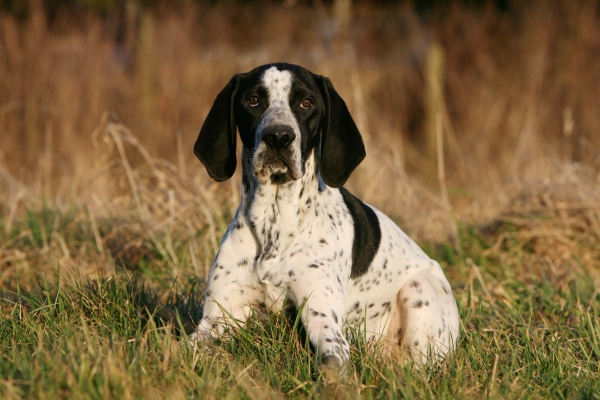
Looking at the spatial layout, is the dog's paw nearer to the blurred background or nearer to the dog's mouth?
the dog's mouth

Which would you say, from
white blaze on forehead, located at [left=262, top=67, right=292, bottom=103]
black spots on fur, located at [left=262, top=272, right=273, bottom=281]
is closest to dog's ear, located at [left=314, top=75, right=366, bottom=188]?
white blaze on forehead, located at [left=262, top=67, right=292, bottom=103]

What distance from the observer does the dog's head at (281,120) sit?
3793mm

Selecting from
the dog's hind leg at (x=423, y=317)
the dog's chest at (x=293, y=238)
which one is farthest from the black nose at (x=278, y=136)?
the dog's hind leg at (x=423, y=317)

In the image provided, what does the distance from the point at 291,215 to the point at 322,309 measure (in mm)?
506

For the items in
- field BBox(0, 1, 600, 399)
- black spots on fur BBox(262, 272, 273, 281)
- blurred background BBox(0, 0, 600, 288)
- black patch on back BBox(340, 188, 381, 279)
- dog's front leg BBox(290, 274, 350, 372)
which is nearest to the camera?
field BBox(0, 1, 600, 399)

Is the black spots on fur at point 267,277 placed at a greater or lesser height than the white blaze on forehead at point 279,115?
lesser

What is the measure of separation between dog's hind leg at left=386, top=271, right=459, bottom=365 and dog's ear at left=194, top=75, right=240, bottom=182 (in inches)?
→ 46.4

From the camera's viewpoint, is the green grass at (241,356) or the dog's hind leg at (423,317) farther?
the dog's hind leg at (423,317)

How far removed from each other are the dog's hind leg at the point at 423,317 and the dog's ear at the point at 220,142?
3.86ft

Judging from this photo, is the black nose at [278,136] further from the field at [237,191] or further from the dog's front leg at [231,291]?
the field at [237,191]

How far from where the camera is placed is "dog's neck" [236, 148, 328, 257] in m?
3.97

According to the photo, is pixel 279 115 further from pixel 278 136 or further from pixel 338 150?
pixel 338 150

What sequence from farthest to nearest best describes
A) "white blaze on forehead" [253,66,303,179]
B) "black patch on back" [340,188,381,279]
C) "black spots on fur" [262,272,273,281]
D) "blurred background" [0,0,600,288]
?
1. "blurred background" [0,0,600,288]
2. "black patch on back" [340,188,381,279]
3. "black spots on fur" [262,272,273,281]
4. "white blaze on forehead" [253,66,303,179]

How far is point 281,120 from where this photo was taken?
12.3ft
